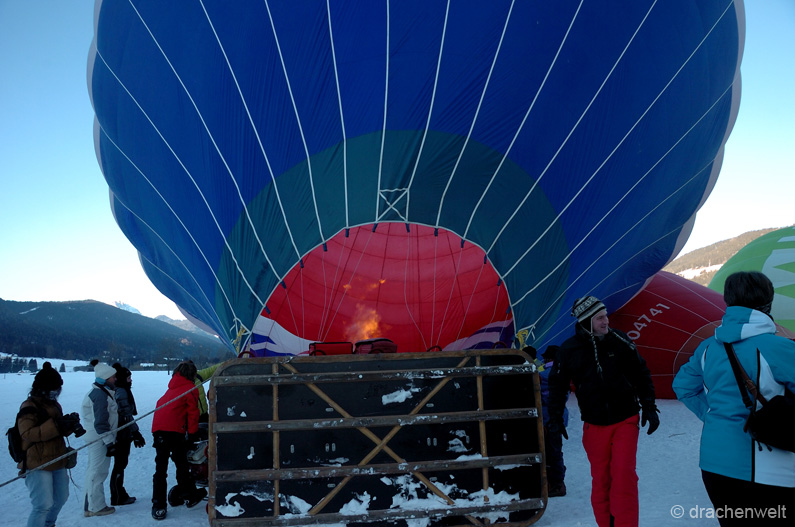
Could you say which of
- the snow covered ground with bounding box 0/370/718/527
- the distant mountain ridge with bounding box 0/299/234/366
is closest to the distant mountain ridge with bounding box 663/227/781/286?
the distant mountain ridge with bounding box 0/299/234/366

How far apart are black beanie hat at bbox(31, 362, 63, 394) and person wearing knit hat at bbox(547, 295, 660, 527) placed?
11.1 feet

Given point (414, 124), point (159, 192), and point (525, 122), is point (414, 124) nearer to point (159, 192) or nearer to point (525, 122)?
point (525, 122)

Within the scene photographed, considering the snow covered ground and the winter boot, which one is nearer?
the snow covered ground

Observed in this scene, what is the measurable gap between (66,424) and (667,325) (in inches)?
326

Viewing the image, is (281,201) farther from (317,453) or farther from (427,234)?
(427,234)

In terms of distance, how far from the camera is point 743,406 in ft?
6.48

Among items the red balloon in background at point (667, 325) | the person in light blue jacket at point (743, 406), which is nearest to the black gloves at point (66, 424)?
the person in light blue jacket at point (743, 406)

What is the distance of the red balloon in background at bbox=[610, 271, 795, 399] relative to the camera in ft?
28.6

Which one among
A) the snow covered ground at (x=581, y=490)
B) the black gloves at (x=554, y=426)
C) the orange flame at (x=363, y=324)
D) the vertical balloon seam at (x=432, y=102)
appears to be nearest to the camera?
the black gloves at (x=554, y=426)

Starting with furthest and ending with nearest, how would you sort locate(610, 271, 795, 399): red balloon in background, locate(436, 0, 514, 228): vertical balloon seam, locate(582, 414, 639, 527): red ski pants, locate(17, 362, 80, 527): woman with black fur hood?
1. locate(610, 271, 795, 399): red balloon in background
2. locate(436, 0, 514, 228): vertical balloon seam
3. locate(17, 362, 80, 527): woman with black fur hood
4. locate(582, 414, 639, 527): red ski pants

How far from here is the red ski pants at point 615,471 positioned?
9.33 feet

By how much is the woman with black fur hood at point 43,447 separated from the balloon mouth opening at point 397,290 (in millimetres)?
3905

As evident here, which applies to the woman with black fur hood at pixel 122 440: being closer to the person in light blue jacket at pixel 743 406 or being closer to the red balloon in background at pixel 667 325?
the person in light blue jacket at pixel 743 406

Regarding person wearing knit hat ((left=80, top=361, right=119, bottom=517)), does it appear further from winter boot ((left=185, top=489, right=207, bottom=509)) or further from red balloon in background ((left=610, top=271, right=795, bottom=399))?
red balloon in background ((left=610, top=271, right=795, bottom=399))
